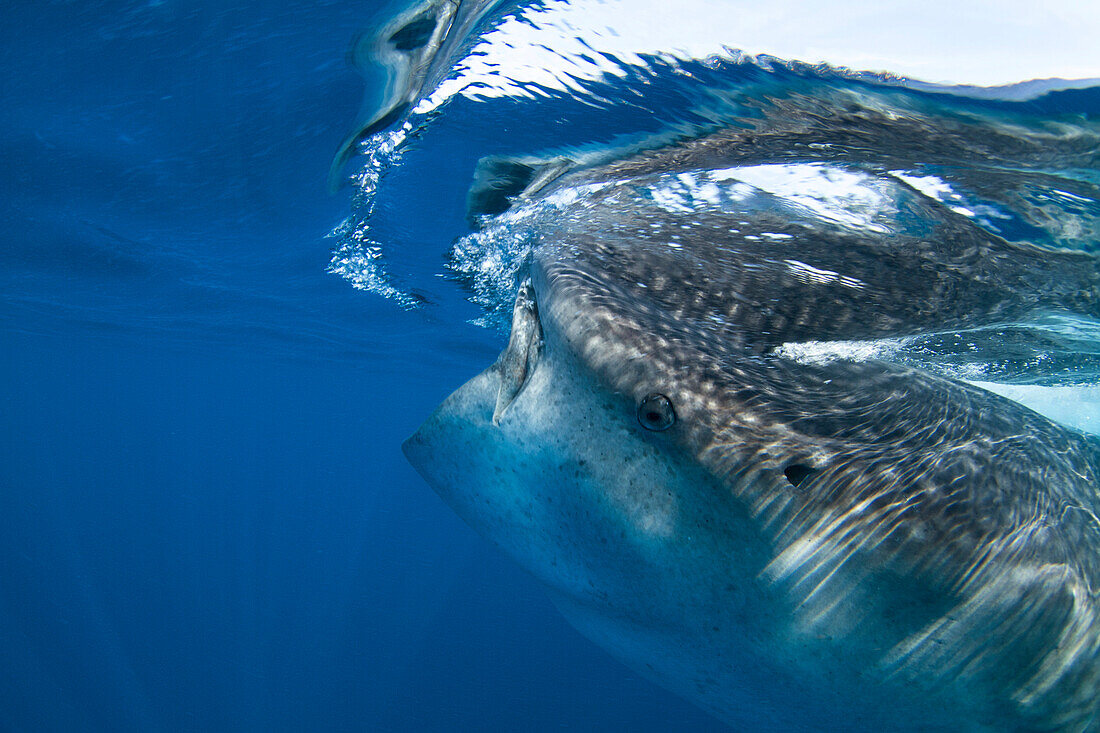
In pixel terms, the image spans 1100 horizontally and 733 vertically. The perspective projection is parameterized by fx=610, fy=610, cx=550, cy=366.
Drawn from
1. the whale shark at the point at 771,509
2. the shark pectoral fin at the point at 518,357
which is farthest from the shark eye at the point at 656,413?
the shark pectoral fin at the point at 518,357

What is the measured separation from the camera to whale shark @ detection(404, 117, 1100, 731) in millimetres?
1780

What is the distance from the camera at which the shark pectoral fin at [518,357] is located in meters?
2.34

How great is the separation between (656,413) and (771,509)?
0.45m

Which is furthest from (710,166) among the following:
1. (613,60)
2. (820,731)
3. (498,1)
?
(820,731)

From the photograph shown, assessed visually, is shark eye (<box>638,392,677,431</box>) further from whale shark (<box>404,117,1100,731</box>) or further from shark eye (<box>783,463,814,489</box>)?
shark eye (<box>783,463,814,489</box>)

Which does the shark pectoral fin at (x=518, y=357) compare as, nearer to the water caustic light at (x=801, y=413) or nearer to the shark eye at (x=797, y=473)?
the water caustic light at (x=801, y=413)

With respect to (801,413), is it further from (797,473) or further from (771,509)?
(771,509)

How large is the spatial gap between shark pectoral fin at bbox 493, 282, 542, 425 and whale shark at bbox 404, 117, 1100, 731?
10 millimetres

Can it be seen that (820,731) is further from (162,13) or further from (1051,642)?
(162,13)

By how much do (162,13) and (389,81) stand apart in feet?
6.44

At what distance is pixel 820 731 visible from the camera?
6.92ft

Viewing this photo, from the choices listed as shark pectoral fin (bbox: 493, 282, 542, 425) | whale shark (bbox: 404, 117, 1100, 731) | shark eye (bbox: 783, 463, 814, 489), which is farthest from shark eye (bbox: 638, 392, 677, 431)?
shark pectoral fin (bbox: 493, 282, 542, 425)

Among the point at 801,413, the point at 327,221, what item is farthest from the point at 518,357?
the point at 327,221

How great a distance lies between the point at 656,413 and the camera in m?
1.94
